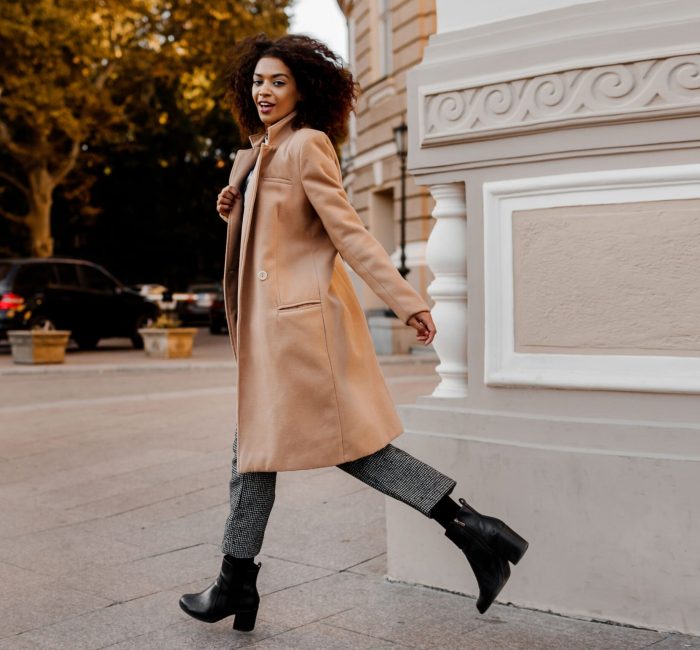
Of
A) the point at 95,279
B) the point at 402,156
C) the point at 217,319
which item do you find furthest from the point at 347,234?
the point at 217,319

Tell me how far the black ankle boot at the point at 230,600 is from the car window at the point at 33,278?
15678mm

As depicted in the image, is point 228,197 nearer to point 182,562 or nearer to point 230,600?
point 230,600

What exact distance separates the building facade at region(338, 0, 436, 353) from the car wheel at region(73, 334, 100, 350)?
5346 mm

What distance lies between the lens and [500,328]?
3.73 m

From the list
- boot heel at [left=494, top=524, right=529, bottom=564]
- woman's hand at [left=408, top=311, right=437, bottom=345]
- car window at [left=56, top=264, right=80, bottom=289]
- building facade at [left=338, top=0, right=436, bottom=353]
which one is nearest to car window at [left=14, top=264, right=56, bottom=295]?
car window at [left=56, top=264, right=80, bottom=289]

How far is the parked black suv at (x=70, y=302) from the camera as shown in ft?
58.7

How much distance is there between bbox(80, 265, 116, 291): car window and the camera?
64.0 feet

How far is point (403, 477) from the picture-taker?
3.23 meters

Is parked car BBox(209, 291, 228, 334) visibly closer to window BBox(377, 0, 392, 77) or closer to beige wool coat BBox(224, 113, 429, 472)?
window BBox(377, 0, 392, 77)

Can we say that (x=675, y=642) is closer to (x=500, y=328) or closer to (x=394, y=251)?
(x=500, y=328)

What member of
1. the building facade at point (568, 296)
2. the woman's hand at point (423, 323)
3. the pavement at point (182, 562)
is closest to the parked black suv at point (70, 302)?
the pavement at point (182, 562)

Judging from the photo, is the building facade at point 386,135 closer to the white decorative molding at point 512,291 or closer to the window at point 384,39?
the window at point 384,39

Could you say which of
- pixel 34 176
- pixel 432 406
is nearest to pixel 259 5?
pixel 34 176

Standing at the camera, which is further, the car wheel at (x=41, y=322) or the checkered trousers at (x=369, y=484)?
the car wheel at (x=41, y=322)
